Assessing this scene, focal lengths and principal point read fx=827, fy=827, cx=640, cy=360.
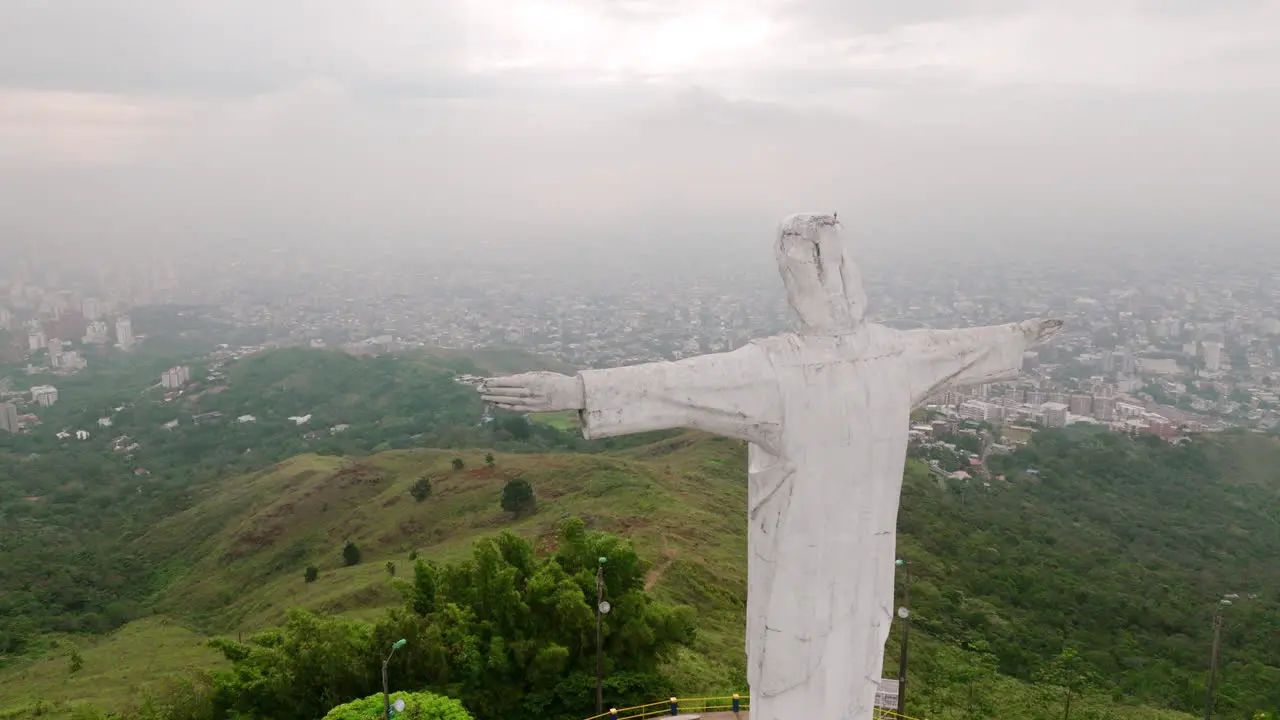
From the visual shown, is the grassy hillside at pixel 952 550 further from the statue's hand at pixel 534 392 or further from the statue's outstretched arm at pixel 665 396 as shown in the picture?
the statue's hand at pixel 534 392

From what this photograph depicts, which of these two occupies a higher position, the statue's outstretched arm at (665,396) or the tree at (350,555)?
the statue's outstretched arm at (665,396)

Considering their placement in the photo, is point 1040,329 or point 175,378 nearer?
point 1040,329

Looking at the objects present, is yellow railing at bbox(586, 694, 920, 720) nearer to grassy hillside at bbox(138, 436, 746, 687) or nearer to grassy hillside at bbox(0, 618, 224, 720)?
grassy hillside at bbox(138, 436, 746, 687)

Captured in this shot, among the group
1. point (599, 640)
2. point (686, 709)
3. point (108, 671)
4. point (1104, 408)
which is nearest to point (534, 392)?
point (599, 640)

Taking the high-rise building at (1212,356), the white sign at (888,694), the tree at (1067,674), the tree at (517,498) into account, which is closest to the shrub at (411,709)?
the white sign at (888,694)

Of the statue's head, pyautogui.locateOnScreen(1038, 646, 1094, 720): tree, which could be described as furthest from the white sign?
the statue's head

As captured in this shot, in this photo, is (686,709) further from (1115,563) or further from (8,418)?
(8,418)
